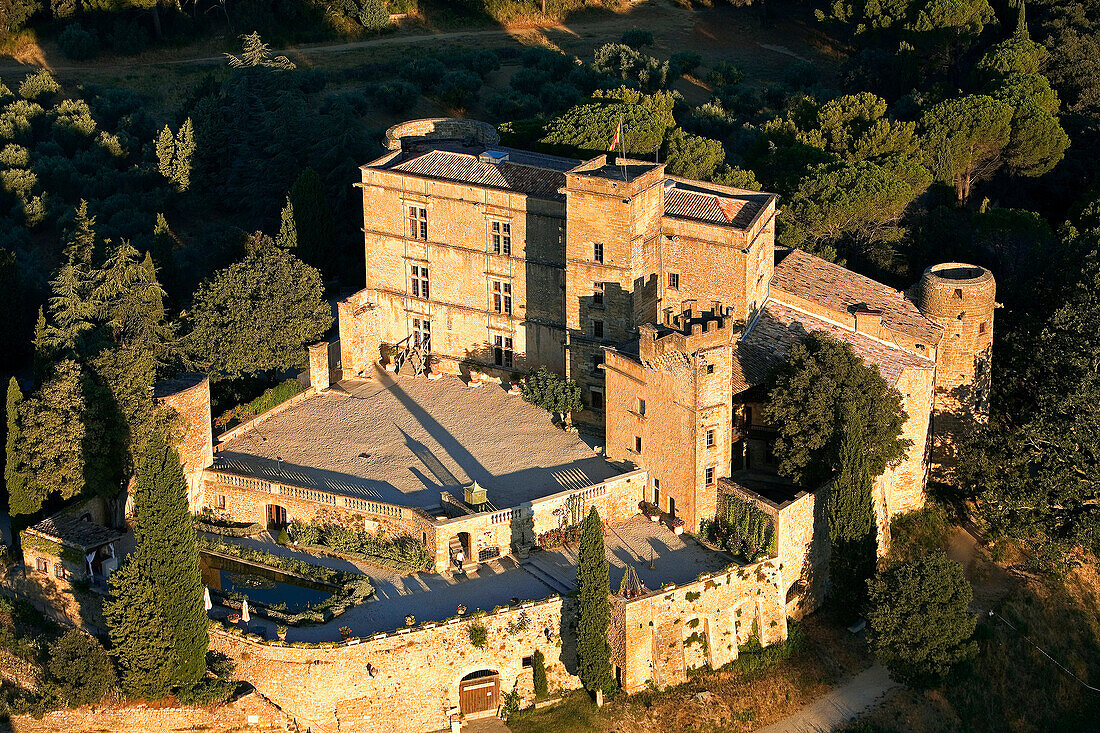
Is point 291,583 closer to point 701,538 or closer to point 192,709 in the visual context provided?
point 192,709

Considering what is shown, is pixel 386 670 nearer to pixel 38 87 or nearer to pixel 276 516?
pixel 276 516

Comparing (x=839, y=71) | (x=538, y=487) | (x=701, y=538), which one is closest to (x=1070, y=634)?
(x=701, y=538)

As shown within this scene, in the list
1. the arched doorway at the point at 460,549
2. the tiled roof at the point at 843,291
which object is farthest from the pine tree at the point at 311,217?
the arched doorway at the point at 460,549

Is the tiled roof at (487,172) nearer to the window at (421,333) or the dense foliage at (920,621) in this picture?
the window at (421,333)

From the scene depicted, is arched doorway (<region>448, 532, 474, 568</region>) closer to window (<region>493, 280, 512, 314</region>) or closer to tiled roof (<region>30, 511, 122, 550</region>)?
tiled roof (<region>30, 511, 122, 550</region>)

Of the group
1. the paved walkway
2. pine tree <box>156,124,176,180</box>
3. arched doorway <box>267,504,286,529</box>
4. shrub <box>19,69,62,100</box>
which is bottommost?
the paved walkway

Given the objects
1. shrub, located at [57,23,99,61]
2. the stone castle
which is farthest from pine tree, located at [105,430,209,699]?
shrub, located at [57,23,99,61]

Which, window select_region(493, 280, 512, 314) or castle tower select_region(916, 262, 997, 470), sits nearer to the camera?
castle tower select_region(916, 262, 997, 470)

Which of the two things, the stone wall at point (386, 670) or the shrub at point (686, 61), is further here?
the shrub at point (686, 61)
